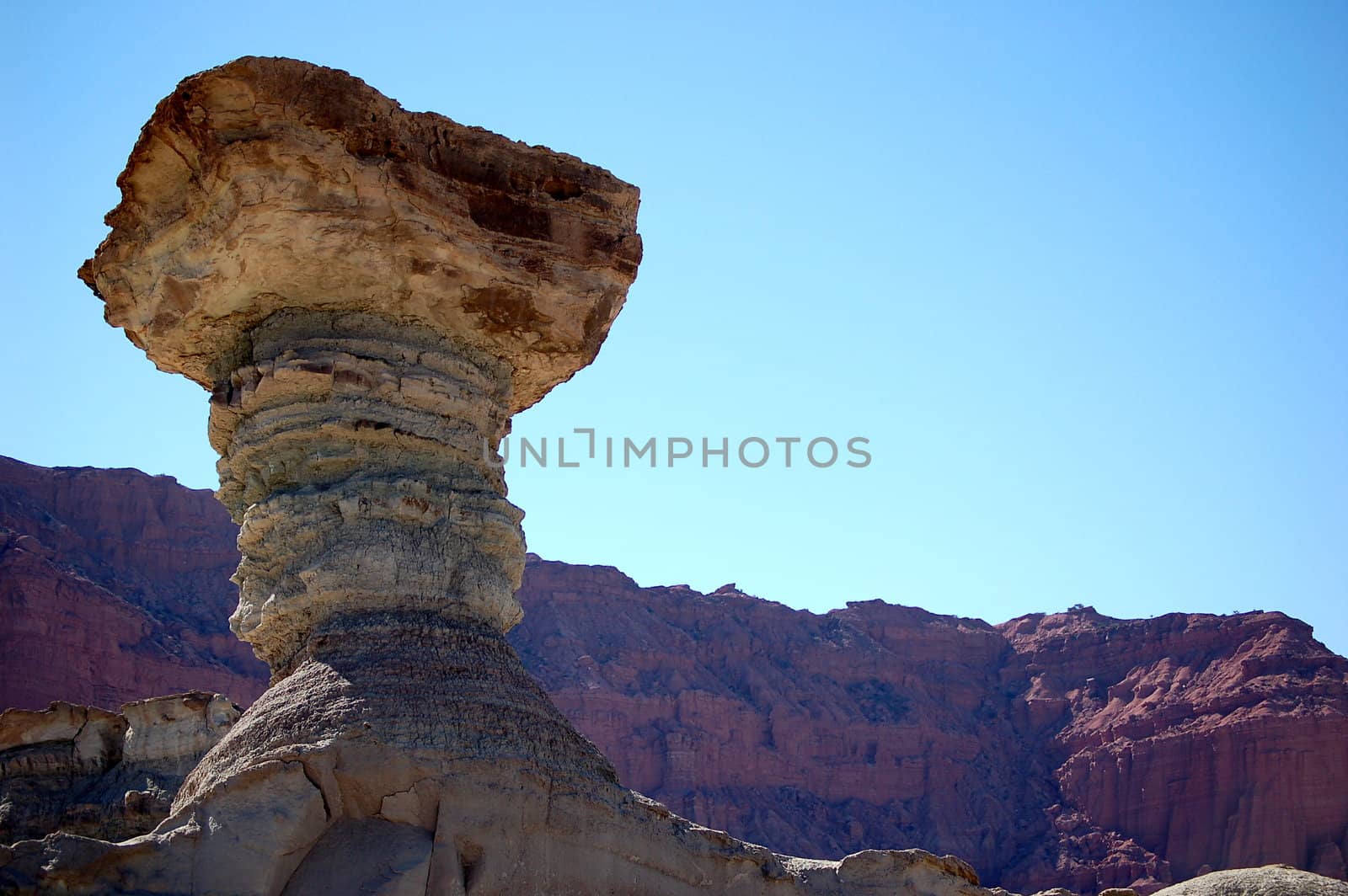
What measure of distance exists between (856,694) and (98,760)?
81890mm

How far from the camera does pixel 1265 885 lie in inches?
496

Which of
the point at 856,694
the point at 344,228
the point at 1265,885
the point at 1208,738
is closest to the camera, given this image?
the point at 344,228

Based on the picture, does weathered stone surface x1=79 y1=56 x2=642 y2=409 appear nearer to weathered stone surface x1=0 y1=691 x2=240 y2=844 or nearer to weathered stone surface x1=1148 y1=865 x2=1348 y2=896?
weathered stone surface x1=0 y1=691 x2=240 y2=844

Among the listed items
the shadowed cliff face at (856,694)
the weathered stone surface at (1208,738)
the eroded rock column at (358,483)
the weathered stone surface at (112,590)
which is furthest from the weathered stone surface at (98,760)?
the weathered stone surface at (1208,738)

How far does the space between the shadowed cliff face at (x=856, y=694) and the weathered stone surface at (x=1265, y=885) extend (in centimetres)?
6196

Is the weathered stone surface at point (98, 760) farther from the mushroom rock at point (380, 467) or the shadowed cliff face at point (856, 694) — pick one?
the shadowed cliff face at point (856, 694)

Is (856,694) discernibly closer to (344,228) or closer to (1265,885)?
(1265,885)

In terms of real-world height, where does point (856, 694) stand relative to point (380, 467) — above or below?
above

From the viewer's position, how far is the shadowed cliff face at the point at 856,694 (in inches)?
2916

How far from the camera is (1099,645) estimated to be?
9819cm

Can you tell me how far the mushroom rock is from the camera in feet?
34.7

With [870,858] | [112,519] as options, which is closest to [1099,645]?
[112,519]

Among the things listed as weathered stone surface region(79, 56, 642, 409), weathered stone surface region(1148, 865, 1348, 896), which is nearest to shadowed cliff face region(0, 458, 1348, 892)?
weathered stone surface region(79, 56, 642, 409)

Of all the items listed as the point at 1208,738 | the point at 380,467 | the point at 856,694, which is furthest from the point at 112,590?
the point at 380,467
